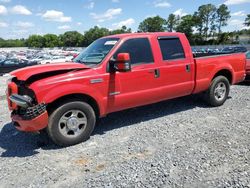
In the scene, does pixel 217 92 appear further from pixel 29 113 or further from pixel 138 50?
pixel 29 113

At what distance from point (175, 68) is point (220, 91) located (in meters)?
1.89

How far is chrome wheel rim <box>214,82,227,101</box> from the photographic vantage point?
7.29 metres

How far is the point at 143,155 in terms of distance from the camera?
4.49 metres

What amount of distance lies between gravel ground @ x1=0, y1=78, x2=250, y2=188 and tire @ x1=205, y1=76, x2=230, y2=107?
1.94 feet

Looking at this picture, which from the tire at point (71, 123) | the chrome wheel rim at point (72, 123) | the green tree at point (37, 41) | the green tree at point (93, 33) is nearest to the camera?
the tire at point (71, 123)

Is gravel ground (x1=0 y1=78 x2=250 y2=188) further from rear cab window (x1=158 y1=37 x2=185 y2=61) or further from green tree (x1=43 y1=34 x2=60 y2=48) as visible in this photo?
green tree (x1=43 y1=34 x2=60 y2=48)

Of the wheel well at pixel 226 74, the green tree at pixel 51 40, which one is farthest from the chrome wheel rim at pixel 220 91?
the green tree at pixel 51 40

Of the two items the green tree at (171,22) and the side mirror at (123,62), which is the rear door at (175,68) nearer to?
the side mirror at (123,62)

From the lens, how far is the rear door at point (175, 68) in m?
6.07

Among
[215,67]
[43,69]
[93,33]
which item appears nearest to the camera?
[43,69]

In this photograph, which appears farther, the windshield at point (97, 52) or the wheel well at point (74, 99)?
the windshield at point (97, 52)

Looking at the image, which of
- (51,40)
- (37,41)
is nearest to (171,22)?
(51,40)

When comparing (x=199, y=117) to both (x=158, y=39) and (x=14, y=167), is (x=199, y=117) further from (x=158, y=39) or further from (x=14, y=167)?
(x=14, y=167)

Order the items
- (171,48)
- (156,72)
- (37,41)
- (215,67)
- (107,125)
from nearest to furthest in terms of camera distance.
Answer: (156,72), (107,125), (171,48), (215,67), (37,41)
